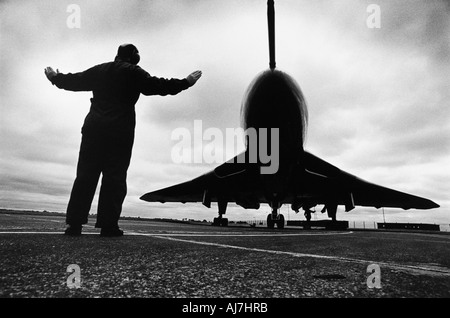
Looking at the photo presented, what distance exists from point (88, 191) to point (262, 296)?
302cm

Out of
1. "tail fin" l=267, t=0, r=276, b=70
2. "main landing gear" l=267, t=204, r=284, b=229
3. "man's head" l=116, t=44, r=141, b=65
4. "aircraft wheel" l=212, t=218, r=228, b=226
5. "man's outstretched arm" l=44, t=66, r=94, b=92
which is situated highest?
"tail fin" l=267, t=0, r=276, b=70

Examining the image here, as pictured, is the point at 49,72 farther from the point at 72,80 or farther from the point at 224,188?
the point at 224,188

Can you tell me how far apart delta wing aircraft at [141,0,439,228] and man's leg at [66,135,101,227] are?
5962mm

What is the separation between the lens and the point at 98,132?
3479 mm

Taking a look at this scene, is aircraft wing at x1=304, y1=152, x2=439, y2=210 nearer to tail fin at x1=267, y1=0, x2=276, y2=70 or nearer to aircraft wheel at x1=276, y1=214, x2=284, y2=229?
aircraft wheel at x1=276, y1=214, x2=284, y2=229

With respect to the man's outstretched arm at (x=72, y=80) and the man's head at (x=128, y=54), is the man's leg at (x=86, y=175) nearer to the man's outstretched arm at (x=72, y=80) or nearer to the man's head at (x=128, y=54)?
the man's outstretched arm at (x=72, y=80)

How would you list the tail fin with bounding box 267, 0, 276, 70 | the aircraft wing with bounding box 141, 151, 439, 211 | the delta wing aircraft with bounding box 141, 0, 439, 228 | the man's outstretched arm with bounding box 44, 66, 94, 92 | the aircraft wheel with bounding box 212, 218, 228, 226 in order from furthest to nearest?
the aircraft wheel with bounding box 212, 218, 228, 226
the aircraft wing with bounding box 141, 151, 439, 211
the delta wing aircraft with bounding box 141, 0, 439, 228
the tail fin with bounding box 267, 0, 276, 70
the man's outstretched arm with bounding box 44, 66, 94, 92

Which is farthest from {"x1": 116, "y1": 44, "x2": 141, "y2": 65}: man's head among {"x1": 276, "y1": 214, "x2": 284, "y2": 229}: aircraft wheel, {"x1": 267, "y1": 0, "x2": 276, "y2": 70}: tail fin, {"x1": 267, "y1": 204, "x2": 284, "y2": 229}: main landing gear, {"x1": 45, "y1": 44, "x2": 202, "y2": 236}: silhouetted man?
{"x1": 276, "y1": 214, "x2": 284, "y2": 229}: aircraft wheel

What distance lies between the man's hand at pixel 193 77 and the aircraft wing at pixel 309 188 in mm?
7450

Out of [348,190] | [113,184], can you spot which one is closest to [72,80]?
[113,184]

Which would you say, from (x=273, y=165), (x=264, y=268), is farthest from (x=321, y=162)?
(x=264, y=268)

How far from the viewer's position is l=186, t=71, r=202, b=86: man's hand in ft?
12.1
